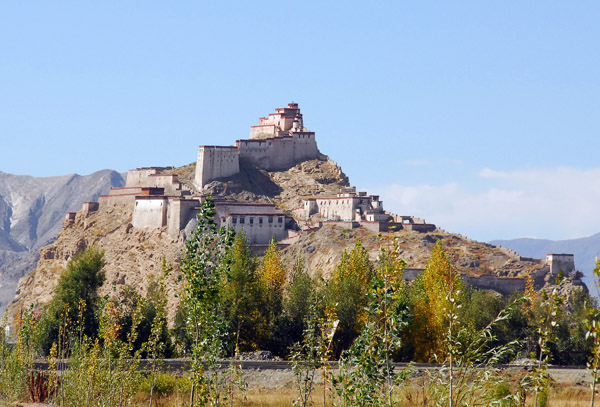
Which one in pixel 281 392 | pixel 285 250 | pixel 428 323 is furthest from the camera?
pixel 285 250

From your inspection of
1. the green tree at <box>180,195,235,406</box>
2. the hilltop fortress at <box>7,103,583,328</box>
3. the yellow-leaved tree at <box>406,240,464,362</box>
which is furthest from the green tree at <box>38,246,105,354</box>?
the hilltop fortress at <box>7,103,583,328</box>

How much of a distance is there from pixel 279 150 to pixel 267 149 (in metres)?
1.85

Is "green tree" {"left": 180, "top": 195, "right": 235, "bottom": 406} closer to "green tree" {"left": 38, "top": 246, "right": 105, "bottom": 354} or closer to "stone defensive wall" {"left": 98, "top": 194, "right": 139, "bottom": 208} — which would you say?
"green tree" {"left": 38, "top": 246, "right": 105, "bottom": 354}

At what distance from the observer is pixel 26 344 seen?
1278 inches

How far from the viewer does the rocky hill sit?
9975cm

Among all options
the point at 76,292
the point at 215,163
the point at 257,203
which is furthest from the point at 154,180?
the point at 76,292

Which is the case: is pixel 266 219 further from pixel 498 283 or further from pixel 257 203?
pixel 498 283

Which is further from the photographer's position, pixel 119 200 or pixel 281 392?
pixel 119 200

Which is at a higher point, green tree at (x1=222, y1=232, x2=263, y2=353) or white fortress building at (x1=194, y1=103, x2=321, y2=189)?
white fortress building at (x1=194, y1=103, x2=321, y2=189)

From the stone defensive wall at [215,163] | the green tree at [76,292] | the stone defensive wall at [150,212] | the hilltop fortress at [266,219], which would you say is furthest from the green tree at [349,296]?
the stone defensive wall at [215,163]

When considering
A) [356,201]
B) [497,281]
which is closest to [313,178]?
[356,201]

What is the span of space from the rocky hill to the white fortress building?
1.27m

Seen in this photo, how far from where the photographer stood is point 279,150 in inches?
4953

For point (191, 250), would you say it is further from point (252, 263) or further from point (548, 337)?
point (252, 263)
